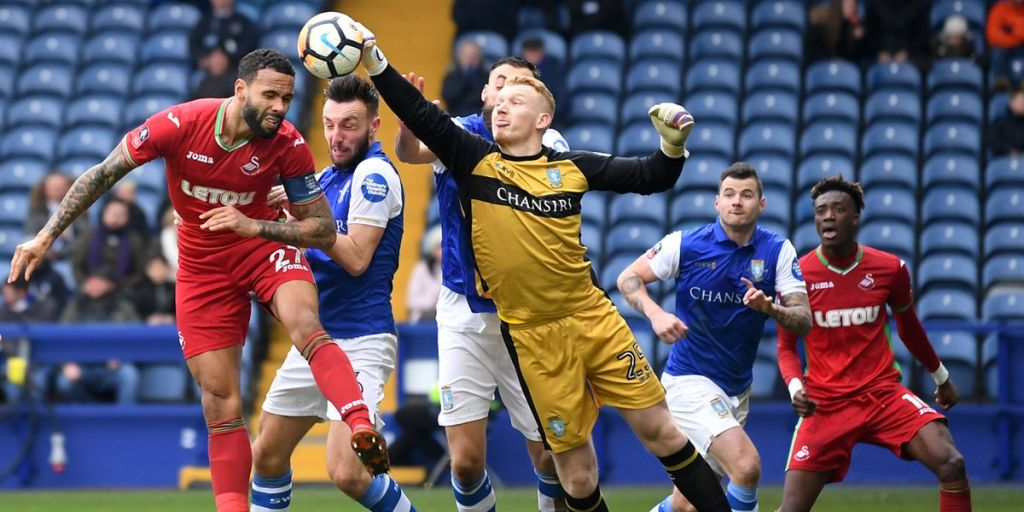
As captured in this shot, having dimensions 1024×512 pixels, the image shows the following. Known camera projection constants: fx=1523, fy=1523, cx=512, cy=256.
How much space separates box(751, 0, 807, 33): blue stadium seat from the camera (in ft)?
54.5

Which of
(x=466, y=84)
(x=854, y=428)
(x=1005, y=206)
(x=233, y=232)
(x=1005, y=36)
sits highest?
(x=1005, y=36)

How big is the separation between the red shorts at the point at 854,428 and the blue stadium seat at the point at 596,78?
27.1ft

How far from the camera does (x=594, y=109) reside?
15742 mm

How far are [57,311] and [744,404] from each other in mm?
7419

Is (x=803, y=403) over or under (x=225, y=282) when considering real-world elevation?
under

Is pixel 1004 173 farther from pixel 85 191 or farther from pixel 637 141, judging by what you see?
pixel 85 191

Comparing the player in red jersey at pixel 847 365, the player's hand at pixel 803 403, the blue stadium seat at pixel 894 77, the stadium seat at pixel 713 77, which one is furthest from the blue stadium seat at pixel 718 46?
the player's hand at pixel 803 403

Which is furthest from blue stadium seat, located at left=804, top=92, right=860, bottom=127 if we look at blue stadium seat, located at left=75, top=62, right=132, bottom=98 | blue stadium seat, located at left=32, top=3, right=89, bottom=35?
blue stadium seat, located at left=32, top=3, right=89, bottom=35

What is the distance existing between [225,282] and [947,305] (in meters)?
7.81

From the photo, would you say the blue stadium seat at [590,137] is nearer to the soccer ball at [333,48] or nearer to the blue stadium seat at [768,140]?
the blue stadium seat at [768,140]

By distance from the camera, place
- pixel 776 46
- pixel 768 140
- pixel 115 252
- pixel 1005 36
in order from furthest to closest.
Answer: pixel 776 46 < pixel 1005 36 < pixel 768 140 < pixel 115 252

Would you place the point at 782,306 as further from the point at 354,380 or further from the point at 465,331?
the point at 354,380

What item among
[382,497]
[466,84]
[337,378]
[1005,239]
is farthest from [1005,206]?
[337,378]

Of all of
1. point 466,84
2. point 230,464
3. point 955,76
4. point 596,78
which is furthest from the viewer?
point 596,78
